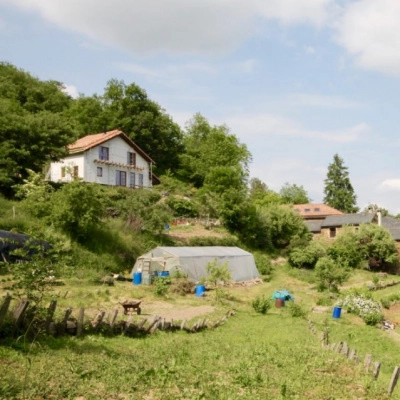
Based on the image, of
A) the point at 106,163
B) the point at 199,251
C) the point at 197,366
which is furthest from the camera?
the point at 106,163

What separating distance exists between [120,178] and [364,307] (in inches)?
1319

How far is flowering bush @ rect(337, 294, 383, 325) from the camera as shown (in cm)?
2275

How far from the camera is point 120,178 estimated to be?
50969 mm

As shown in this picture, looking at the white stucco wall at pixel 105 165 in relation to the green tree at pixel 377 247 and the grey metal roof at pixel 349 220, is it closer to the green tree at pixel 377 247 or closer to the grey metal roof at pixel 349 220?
the grey metal roof at pixel 349 220

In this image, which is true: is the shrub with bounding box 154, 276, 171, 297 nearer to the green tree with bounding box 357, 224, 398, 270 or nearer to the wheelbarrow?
the wheelbarrow

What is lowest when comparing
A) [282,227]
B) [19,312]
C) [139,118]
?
[19,312]

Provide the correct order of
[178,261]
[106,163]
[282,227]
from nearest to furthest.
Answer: [178,261] < [106,163] < [282,227]

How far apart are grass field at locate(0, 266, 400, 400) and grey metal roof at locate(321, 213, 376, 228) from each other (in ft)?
133

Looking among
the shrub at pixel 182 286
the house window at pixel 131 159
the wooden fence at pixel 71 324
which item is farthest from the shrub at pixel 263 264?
the wooden fence at pixel 71 324

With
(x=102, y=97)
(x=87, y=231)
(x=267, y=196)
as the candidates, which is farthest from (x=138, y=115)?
(x=87, y=231)

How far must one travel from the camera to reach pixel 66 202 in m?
30.3

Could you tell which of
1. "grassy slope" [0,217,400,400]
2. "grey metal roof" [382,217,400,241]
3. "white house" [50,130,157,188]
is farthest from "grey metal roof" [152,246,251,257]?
"grey metal roof" [382,217,400,241]

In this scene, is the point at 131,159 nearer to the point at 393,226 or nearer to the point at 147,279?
the point at 147,279

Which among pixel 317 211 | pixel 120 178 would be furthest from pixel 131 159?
pixel 317 211
